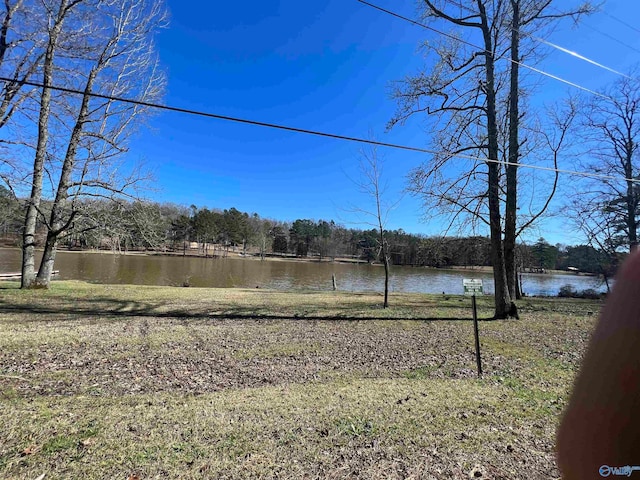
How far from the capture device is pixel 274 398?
4.02m

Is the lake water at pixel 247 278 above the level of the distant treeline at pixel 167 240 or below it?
below

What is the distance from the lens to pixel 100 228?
11.4 m

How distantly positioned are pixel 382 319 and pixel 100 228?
988 centimetres

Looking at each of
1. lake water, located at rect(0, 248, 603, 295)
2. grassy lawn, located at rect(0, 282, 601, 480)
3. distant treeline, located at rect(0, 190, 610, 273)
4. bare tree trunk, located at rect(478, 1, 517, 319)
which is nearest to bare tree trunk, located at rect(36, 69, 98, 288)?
distant treeline, located at rect(0, 190, 610, 273)

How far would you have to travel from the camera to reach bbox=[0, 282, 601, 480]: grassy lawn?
2.73m

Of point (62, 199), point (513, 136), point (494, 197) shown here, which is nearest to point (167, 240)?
point (62, 199)

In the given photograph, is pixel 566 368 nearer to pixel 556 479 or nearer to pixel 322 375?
pixel 556 479

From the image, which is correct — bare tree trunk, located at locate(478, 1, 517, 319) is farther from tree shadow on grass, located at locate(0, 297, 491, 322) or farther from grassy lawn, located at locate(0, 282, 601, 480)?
grassy lawn, located at locate(0, 282, 601, 480)

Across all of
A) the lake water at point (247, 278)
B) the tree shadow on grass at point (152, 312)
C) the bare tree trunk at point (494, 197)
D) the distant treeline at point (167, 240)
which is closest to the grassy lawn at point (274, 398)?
the tree shadow on grass at point (152, 312)

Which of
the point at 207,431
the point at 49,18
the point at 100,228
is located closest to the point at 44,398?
the point at 207,431

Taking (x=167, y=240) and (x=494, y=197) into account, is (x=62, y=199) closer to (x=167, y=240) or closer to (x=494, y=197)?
(x=167, y=240)

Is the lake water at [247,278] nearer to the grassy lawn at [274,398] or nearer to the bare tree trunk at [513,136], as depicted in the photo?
the bare tree trunk at [513,136]

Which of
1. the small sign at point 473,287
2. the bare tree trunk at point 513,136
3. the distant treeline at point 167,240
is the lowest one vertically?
the small sign at point 473,287

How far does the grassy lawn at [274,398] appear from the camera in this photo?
2.73 m
